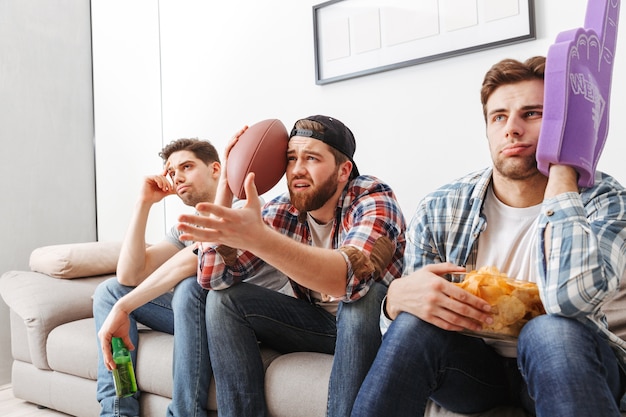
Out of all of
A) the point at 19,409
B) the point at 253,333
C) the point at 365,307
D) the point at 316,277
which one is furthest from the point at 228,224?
the point at 19,409

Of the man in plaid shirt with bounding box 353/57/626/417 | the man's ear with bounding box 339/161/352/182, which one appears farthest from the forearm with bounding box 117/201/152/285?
the man in plaid shirt with bounding box 353/57/626/417

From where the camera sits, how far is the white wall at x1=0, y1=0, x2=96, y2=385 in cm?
277

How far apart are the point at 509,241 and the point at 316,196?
0.53 meters

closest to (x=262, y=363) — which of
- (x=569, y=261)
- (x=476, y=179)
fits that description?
(x=476, y=179)

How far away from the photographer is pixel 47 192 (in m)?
2.96

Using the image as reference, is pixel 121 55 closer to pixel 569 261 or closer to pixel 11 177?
pixel 11 177

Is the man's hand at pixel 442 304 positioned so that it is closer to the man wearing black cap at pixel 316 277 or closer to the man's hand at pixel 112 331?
the man wearing black cap at pixel 316 277

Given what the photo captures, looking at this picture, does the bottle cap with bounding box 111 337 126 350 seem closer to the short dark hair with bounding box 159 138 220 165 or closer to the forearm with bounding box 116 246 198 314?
the forearm with bounding box 116 246 198 314

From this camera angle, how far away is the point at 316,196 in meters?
1.56

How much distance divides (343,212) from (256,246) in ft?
1.40

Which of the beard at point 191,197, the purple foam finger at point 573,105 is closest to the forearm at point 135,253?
the beard at point 191,197

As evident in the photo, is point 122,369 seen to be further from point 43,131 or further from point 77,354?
point 43,131

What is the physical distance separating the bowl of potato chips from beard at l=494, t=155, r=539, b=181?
0.24 metres

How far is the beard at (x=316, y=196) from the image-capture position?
156 cm
